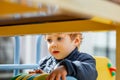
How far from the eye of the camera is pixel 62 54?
123 cm

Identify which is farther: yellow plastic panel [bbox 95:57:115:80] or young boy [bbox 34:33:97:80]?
yellow plastic panel [bbox 95:57:115:80]

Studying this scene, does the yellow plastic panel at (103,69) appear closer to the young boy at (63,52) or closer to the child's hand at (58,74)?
the young boy at (63,52)

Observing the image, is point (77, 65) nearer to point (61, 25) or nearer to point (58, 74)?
point (58, 74)

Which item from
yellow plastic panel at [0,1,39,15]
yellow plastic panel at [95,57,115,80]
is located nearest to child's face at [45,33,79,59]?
yellow plastic panel at [95,57,115,80]

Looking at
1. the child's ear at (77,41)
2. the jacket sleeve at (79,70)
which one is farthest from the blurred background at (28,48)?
the jacket sleeve at (79,70)

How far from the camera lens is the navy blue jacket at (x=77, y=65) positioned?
0.84m

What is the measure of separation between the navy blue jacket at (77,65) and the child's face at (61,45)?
0.02 meters

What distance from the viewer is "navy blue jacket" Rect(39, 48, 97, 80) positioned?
0.84 metres

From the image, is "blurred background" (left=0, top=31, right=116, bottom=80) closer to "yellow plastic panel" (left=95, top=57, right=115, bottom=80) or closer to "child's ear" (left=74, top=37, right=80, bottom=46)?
"yellow plastic panel" (left=95, top=57, right=115, bottom=80)

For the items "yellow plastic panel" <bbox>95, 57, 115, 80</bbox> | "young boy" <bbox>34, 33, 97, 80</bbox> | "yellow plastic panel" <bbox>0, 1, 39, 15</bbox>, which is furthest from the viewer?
"yellow plastic panel" <bbox>95, 57, 115, 80</bbox>

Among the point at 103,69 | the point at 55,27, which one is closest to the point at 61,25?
the point at 55,27

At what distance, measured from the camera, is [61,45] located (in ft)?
4.01

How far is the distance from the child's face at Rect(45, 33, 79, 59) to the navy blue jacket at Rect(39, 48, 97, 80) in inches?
0.7

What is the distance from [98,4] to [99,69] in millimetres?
995
